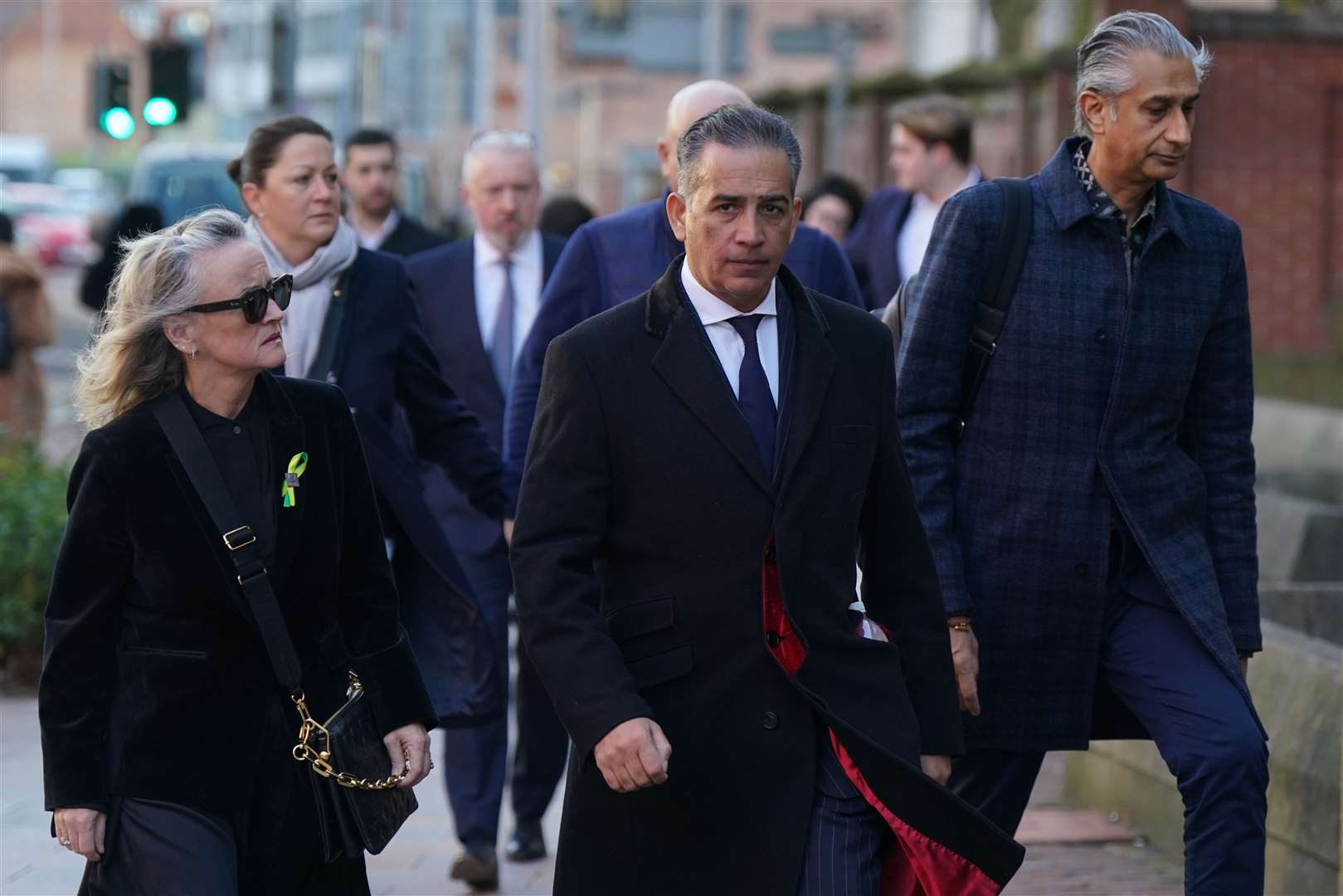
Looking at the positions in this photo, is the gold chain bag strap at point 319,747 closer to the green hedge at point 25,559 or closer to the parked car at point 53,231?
the green hedge at point 25,559

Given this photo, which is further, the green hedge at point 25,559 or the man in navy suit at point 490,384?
the green hedge at point 25,559

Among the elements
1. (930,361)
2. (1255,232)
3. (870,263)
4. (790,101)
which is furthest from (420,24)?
(930,361)

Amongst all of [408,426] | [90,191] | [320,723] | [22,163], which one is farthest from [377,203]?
[22,163]

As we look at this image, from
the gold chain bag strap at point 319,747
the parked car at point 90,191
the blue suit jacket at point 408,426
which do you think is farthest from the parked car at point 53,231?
the gold chain bag strap at point 319,747

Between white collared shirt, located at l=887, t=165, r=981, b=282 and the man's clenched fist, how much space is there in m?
5.37

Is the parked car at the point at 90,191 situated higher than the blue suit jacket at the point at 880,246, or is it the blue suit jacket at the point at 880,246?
the blue suit jacket at the point at 880,246

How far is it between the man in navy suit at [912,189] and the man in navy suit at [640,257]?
7.28ft

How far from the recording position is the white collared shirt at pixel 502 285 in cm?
755

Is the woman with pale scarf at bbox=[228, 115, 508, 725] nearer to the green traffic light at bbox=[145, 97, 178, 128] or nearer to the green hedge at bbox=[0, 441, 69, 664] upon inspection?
the green hedge at bbox=[0, 441, 69, 664]

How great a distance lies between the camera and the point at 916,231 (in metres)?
9.08

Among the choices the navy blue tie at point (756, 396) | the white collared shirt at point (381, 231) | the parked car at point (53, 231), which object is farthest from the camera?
the parked car at point (53, 231)

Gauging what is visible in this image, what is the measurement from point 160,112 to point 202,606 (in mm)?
14959

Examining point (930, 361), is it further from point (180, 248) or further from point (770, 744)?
point (180, 248)

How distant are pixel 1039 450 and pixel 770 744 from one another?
1.13m
